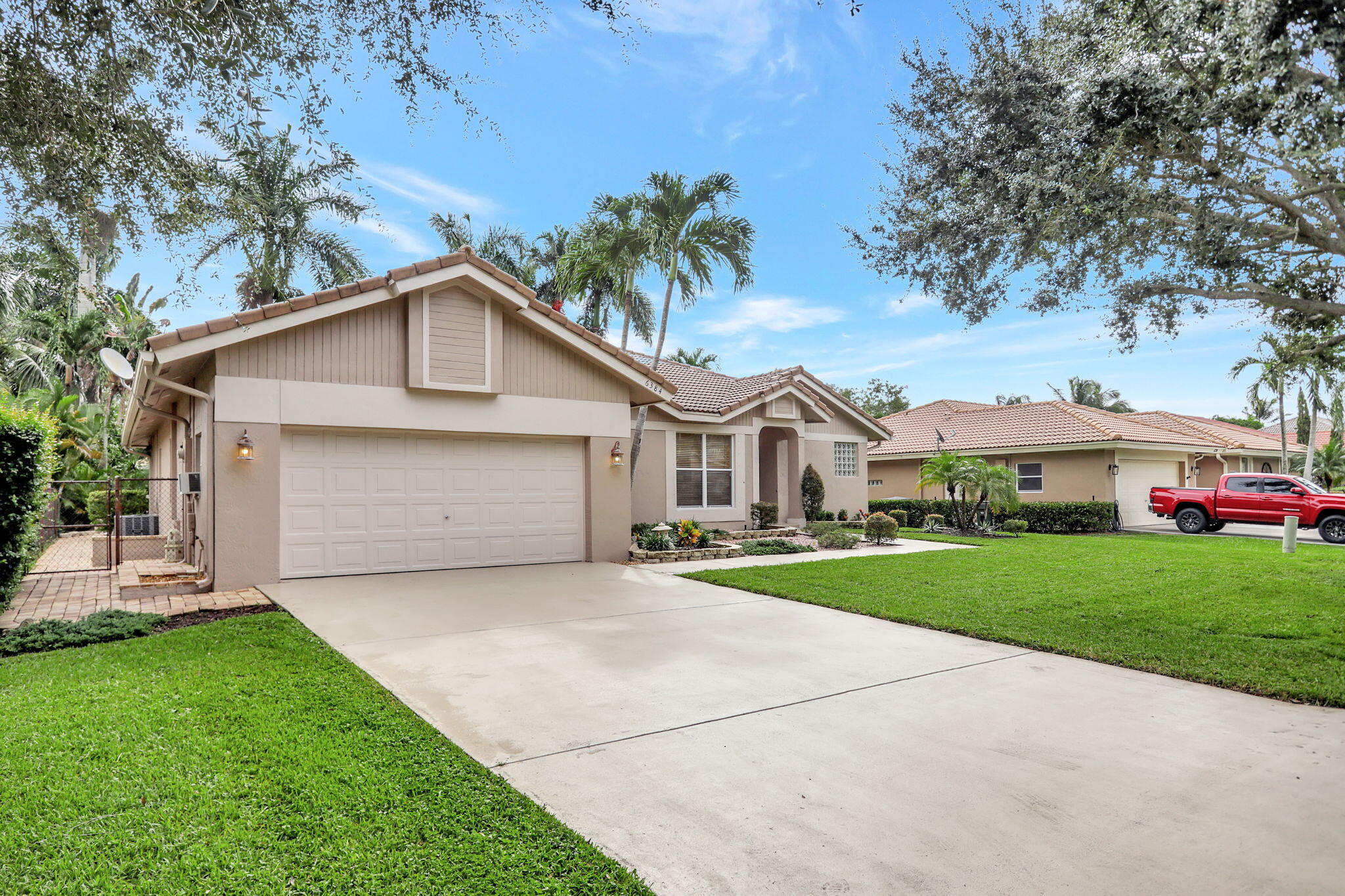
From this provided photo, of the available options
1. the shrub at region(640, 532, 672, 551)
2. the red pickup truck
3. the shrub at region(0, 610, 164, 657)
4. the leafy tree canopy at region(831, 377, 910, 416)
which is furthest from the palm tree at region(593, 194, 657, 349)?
the leafy tree canopy at region(831, 377, 910, 416)

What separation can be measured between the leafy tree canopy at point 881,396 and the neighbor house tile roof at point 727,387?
3304cm

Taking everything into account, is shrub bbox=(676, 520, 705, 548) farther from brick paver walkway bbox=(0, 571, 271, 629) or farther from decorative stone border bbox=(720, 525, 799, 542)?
brick paver walkway bbox=(0, 571, 271, 629)

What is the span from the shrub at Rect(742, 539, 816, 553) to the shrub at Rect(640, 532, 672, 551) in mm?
1600

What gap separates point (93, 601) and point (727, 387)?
14934mm

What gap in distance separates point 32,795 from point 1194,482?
110 feet

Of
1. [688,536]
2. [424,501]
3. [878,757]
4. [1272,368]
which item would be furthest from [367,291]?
[1272,368]

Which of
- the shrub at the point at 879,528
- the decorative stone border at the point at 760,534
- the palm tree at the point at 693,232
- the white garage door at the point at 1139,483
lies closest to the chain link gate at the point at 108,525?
the palm tree at the point at 693,232

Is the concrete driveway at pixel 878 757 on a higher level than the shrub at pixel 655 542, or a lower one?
lower

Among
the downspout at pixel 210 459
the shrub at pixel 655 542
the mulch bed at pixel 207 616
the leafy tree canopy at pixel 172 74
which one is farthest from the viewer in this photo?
the shrub at pixel 655 542

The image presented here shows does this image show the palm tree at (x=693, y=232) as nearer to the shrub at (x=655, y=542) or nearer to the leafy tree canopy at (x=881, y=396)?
the shrub at (x=655, y=542)

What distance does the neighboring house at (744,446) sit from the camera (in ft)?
54.5

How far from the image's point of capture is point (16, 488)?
7.76 meters

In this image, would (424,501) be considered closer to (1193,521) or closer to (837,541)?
(837,541)

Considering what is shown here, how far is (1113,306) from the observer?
8.04 meters
